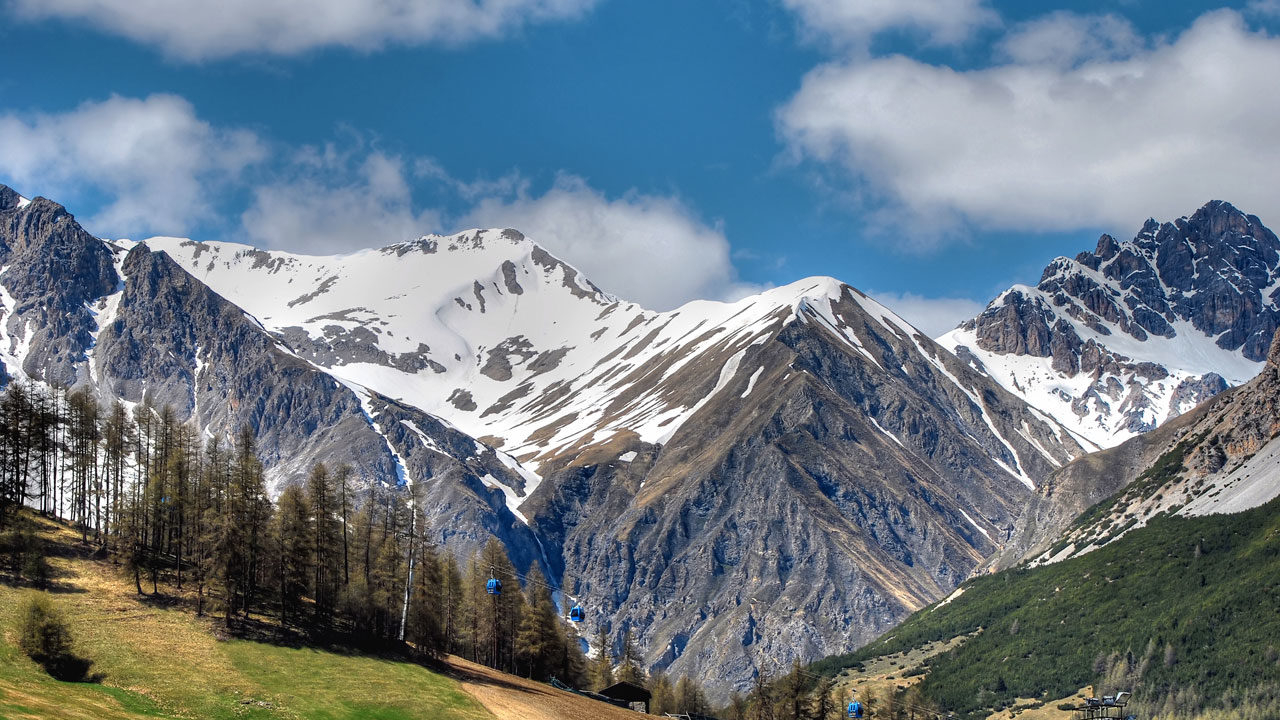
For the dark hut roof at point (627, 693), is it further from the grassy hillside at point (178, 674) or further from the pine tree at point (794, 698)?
the grassy hillside at point (178, 674)

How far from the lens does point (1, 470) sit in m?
96.1

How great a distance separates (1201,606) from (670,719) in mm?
118981

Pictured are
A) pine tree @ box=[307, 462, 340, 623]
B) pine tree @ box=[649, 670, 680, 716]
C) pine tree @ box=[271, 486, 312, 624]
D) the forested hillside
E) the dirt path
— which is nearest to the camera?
the dirt path

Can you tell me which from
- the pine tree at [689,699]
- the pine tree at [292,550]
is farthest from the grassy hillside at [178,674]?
the pine tree at [689,699]

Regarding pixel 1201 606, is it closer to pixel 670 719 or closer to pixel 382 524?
pixel 670 719

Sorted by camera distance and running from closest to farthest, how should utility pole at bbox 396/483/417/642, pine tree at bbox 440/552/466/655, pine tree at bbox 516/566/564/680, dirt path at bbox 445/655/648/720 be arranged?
dirt path at bbox 445/655/648/720
utility pole at bbox 396/483/417/642
pine tree at bbox 440/552/466/655
pine tree at bbox 516/566/564/680

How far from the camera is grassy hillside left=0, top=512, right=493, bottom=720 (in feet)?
224

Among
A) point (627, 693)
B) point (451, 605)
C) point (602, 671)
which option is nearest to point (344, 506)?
point (451, 605)

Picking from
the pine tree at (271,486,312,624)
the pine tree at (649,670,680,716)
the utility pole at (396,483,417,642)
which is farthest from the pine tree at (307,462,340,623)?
the pine tree at (649,670,680,716)

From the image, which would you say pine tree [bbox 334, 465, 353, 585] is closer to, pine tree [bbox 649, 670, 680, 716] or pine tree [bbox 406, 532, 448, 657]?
pine tree [bbox 406, 532, 448, 657]

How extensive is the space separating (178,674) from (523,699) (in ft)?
90.0

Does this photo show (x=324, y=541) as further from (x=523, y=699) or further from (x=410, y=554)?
(x=523, y=699)

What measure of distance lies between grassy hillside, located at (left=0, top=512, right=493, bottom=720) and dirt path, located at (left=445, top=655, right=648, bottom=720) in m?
2.09

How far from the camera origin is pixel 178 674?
250 ft
